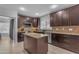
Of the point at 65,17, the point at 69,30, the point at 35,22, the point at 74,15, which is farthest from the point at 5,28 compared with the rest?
the point at 74,15

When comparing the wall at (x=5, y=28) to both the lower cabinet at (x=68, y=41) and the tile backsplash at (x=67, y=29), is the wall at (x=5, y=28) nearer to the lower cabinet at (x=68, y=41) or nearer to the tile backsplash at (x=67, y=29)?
the tile backsplash at (x=67, y=29)

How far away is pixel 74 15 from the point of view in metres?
4.10

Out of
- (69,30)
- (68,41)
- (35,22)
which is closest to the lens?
(68,41)

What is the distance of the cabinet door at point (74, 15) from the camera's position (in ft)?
13.0

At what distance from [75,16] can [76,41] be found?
116 centimetres

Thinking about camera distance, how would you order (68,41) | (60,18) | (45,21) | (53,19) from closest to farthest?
(68,41), (60,18), (53,19), (45,21)

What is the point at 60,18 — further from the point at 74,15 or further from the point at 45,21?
the point at 45,21

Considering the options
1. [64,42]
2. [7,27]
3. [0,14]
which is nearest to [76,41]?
[64,42]

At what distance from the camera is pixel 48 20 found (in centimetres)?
631

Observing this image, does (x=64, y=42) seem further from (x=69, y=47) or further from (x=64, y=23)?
(x=64, y=23)

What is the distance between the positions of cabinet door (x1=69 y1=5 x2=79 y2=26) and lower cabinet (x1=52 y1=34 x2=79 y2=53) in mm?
674

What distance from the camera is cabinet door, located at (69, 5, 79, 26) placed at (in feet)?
13.0

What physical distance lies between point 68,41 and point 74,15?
1226 mm
